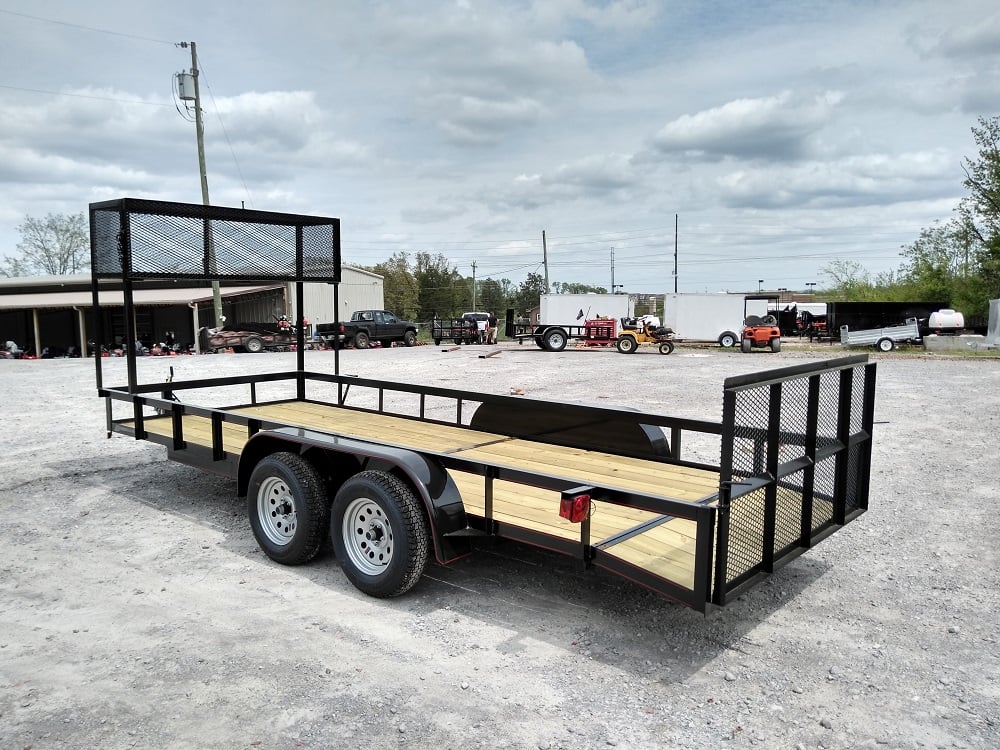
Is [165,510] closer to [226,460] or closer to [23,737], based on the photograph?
[226,460]

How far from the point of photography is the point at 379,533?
4258 millimetres

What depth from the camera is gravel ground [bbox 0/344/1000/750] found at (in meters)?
2.97

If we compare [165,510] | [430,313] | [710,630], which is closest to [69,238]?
[430,313]

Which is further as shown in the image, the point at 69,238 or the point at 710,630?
the point at 69,238

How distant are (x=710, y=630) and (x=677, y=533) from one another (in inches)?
22.0

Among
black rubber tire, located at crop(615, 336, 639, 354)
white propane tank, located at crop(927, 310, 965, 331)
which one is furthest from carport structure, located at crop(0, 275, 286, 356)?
white propane tank, located at crop(927, 310, 965, 331)

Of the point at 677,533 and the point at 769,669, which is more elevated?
the point at 677,533

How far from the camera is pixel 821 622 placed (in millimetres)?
3988

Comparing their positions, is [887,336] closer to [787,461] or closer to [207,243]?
[207,243]

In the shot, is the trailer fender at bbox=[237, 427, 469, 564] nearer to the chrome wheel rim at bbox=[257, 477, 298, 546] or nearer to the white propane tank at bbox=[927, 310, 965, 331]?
the chrome wheel rim at bbox=[257, 477, 298, 546]

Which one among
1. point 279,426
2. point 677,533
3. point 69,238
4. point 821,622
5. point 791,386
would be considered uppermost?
point 69,238

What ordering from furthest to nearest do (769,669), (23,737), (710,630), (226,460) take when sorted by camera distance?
(226,460)
(710,630)
(769,669)
(23,737)

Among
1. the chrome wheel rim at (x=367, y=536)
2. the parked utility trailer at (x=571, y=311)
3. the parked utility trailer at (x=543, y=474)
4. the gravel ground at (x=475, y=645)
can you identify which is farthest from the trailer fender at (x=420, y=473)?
the parked utility trailer at (x=571, y=311)

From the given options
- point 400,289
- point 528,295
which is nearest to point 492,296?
point 528,295
